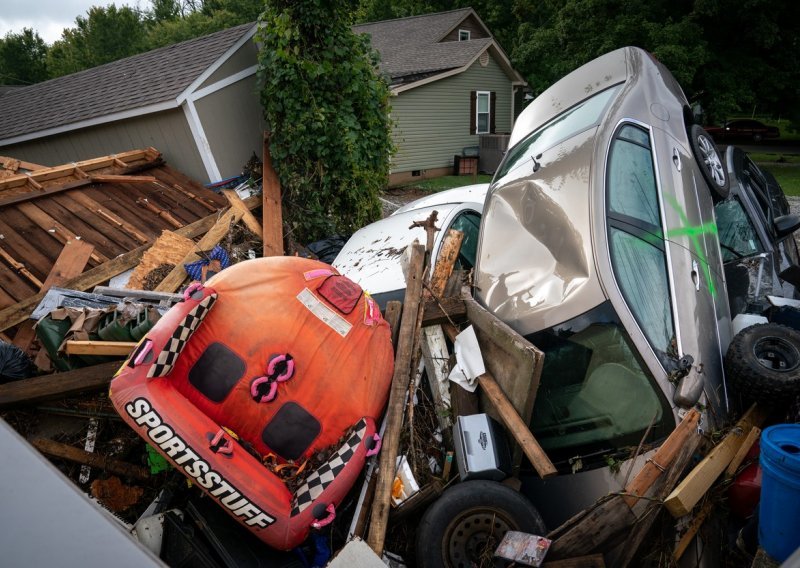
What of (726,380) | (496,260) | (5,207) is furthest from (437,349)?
(5,207)

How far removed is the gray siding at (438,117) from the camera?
1562 centimetres

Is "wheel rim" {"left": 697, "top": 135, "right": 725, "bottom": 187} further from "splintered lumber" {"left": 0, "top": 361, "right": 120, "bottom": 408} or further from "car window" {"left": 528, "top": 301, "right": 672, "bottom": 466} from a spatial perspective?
"splintered lumber" {"left": 0, "top": 361, "right": 120, "bottom": 408}

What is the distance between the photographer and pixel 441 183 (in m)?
15.4

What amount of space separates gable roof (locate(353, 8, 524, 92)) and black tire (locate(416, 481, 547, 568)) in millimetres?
13459

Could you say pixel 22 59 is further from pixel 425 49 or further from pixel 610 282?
pixel 610 282

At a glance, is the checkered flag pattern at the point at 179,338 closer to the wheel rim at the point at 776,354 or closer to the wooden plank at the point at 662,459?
the wooden plank at the point at 662,459

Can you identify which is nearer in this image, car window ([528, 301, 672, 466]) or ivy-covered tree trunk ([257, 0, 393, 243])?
car window ([528, 301, 672, 466])

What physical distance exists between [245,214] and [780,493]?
601 centimetres

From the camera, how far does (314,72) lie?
6.07 meters

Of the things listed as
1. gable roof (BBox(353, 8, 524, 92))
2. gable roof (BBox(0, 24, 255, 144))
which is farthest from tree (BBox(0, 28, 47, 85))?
gable roof (BBox(0, 24, 255, 144))

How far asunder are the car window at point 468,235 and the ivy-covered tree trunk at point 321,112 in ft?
7.57

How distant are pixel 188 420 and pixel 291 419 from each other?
0.62 metres

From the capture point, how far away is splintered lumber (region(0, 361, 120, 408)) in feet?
10.5

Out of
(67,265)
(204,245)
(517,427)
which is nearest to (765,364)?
(517,427)
